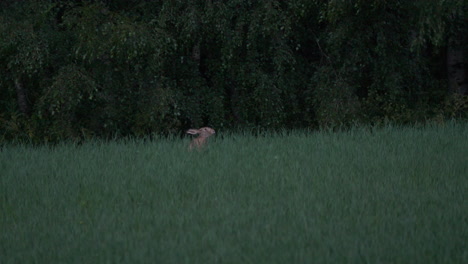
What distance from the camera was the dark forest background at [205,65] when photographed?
12430mm

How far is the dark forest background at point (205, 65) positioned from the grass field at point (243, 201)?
1.58 meters

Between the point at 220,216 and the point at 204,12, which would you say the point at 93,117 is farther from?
the point at 220,216

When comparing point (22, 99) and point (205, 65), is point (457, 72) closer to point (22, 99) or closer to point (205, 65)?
point (205, 65)

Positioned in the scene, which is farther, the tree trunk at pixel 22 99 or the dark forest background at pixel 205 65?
the tree trunk at pixel 22 99

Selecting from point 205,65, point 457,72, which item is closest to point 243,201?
point 205,65

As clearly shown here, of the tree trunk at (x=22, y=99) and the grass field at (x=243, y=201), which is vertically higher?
the tree trunk at (x=22, y=99)

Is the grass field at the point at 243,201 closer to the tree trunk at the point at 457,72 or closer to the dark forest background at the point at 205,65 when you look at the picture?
the dark forest background at the point at 205,65

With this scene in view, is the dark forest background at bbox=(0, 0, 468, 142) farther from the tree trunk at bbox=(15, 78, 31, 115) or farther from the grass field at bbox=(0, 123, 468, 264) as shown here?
the grass field at bbox=(0, 123, 468, 264)

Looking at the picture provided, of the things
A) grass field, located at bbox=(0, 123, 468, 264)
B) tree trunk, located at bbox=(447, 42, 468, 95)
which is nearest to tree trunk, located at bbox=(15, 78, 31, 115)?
grass field, located at bbox=(0, 123, 468, 264)

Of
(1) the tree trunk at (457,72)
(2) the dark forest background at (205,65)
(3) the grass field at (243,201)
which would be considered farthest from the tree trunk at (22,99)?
(1) the tree trunk at (457,72)

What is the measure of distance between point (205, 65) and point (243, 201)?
24.5 feet

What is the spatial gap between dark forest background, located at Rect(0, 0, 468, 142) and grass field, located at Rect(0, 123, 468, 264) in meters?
1.58

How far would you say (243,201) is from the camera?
309 inches

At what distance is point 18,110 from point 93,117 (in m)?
2.09
